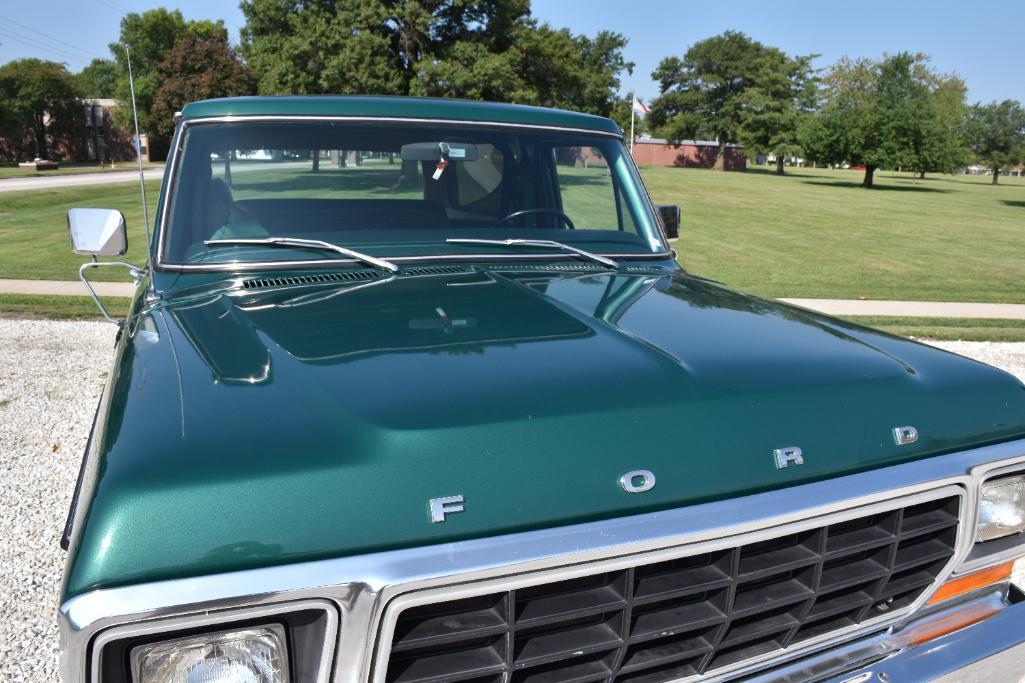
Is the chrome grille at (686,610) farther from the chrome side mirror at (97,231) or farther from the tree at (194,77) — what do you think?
the tree at (194,77)

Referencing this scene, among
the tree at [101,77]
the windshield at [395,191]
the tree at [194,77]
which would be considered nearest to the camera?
the windshield at [395,191]

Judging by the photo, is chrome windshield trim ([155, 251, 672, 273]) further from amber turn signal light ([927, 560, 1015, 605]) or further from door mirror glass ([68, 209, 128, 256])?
amber turn signal light ([927, 560, 1015, 605])

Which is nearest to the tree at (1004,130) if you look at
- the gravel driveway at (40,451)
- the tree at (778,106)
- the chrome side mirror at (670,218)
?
the tree at (778,106)

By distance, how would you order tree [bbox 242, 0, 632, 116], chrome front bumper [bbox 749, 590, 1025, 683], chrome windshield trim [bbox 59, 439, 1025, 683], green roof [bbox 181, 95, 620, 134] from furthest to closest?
tree [bbox 242, 0, 632, 116]
green roof [bbox 181, 95, 620, 134]
chrome front bumper [bbox 749, 590, 1025, 683]
chrome windshield trim [bbox 59, 439, 1025, 683]

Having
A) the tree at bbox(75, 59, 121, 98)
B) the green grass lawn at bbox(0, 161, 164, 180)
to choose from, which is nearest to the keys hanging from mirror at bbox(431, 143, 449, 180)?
the green grass lawn at bbox(0, 161, 164, 180)

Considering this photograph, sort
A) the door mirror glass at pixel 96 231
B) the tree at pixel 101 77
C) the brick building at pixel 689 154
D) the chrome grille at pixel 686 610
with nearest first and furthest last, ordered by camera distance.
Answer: the chrome grille at pixel 686 610, the door mirror glass at pixel 96 231, the brick building at pixel 689 154, the tree at pixel 101 77

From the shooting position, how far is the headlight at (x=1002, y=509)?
2027mm

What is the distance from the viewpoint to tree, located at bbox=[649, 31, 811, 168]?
224ft

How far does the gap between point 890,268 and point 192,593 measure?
15.4 meters

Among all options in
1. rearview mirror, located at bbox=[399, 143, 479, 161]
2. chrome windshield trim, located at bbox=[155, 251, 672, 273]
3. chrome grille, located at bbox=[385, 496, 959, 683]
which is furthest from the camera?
rearview mirror, located at bbox=[399, 143, 479, 161]

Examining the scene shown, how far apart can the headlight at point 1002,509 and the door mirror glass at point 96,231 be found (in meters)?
2.92

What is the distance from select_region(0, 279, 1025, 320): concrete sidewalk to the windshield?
271 inches

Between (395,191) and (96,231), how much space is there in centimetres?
113

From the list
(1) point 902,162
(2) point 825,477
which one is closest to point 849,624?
(2) point 825,477
